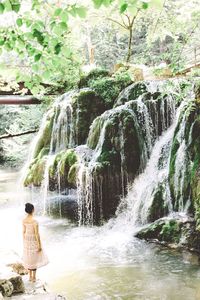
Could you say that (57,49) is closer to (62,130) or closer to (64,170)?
(64,170)

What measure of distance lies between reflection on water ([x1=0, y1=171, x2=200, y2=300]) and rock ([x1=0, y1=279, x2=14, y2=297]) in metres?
1.11

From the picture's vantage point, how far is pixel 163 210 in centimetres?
1082

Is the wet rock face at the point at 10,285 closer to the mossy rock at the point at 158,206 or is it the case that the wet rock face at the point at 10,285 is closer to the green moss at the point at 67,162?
the mossy rock at the point at 158,206

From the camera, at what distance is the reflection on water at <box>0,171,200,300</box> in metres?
7.04

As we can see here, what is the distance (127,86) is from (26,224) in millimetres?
10157

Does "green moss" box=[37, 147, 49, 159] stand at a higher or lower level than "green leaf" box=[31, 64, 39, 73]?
lower

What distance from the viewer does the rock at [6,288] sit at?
5.72m

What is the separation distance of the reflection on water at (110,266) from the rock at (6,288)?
3.65 ft

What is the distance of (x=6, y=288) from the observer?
5750 mm

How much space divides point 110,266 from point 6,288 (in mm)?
3121

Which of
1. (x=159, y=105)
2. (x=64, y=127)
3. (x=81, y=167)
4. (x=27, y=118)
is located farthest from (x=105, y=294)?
(x=27, y=118)

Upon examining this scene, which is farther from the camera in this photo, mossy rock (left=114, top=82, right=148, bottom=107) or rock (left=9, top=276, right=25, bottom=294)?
mossy rock (left=114, top=82, right=148, bottom=107)

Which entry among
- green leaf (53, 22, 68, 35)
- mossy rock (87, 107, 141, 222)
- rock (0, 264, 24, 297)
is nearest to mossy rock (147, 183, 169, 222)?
mossy rock (87, 107, 141, 222)

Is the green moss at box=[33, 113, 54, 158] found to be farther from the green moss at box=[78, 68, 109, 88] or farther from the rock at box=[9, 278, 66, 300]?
the rock at box=[9, 278, 66, 300]
